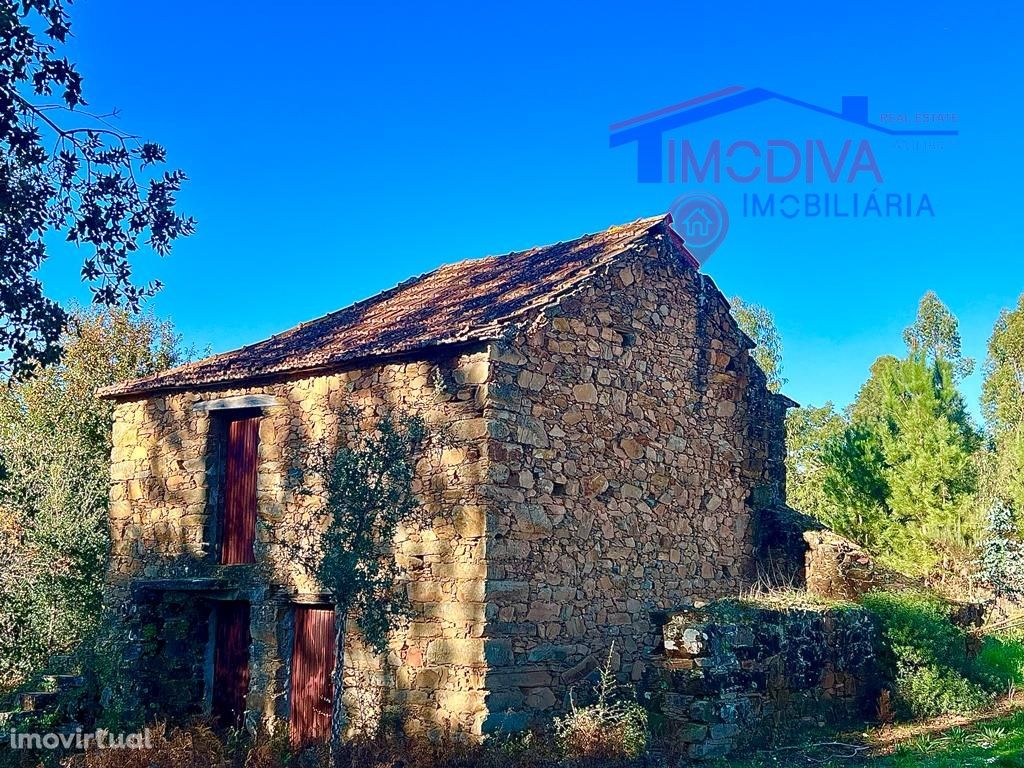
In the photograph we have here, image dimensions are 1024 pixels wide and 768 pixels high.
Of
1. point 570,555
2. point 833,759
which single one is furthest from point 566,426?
point 833,759

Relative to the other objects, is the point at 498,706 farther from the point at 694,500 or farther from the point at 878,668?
the point at 878,668

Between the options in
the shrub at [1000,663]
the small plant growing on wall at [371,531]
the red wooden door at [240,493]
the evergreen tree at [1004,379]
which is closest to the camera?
the small plant growing on wall at [371,531]

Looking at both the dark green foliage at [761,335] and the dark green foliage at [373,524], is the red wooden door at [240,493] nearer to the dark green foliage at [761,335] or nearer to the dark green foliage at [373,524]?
the dark green foliage at [373,524]

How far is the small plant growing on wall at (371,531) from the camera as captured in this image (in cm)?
1127

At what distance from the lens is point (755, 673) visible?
11.2m

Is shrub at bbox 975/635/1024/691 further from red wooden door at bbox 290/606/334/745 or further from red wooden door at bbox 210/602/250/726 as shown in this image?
red wooden door at bbox 210/602/250/726

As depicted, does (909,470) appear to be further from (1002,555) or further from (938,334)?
(938,334)

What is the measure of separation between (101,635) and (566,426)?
792cm

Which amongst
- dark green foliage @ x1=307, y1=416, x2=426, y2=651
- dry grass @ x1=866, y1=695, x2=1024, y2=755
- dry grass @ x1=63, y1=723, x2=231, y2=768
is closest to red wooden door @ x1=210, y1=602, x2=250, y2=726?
dry grass @ x1=63, y1=723, x2=231, y2=768

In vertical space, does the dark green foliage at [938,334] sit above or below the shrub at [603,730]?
above

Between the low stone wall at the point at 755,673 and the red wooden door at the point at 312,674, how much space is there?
4.10 metres

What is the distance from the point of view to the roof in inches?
462

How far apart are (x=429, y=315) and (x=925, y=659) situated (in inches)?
323

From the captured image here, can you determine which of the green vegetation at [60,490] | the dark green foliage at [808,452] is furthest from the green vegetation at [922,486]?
the green vegetation at [60,490]
